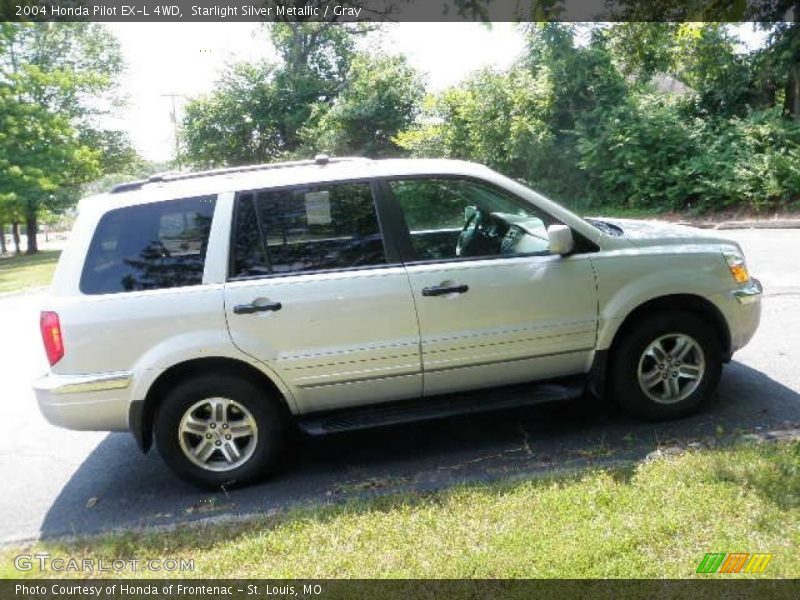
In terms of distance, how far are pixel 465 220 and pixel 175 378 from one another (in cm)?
211

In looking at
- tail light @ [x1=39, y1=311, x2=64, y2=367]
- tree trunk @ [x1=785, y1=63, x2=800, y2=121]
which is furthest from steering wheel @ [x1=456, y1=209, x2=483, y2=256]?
tree trunk @ [x1=785, y1=63, x2=800, y2=121]

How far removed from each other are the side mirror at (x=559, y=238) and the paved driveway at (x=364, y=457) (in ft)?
4.17

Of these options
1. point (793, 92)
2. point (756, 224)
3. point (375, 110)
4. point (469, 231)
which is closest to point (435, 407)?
point (469, 231)

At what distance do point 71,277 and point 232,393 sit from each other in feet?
3.83

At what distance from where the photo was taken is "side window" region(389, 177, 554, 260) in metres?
4.20

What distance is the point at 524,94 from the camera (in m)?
19.9

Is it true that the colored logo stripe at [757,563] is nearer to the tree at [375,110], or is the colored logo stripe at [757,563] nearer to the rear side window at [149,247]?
the rear side window at [149,247]

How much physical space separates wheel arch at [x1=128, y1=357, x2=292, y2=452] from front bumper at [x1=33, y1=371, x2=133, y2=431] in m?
0.08

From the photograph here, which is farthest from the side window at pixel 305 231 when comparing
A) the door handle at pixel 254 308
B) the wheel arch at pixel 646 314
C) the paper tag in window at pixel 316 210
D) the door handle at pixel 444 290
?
the wheel arch at pixel 646 314

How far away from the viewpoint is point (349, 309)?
3943 mm

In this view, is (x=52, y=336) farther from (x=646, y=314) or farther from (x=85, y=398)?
(x=646, y=314)

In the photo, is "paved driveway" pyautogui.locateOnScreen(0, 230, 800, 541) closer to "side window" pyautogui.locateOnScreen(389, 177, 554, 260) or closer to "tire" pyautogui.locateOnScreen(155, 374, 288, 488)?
"tire" pyautogui.locateOnScreen(155, 374, 288, 488)

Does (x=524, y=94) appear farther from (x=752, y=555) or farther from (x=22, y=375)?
(x=752, y=555)

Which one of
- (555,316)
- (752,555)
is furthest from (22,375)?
(752,555)
